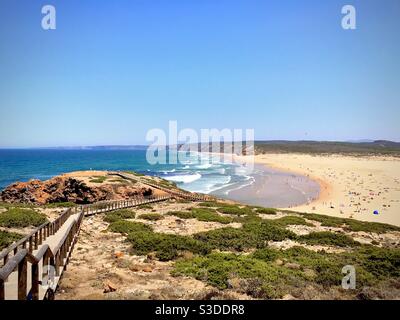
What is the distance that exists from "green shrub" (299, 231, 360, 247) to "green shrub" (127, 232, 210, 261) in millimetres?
6322

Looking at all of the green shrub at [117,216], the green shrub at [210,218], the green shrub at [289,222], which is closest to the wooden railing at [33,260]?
the green shrub at [117,216]

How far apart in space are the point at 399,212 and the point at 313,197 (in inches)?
485

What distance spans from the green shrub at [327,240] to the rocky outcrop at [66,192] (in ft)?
65.5

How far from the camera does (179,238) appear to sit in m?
14.5

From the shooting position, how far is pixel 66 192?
107ft

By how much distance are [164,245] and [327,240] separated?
899 centimetres

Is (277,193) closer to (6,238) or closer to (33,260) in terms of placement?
(6,238)

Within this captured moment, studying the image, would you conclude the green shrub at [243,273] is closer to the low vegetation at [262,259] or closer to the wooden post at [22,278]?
the low vegetation at [262,259]

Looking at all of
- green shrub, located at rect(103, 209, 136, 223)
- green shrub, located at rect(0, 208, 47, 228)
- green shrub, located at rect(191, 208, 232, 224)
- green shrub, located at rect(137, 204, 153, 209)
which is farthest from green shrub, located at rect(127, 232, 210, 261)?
green shrub, located at rect(137, 204, 153, 209)

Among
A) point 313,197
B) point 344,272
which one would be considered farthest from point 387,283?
point 313,197

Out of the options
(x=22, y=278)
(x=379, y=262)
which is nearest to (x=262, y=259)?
(x=379, y=262)
